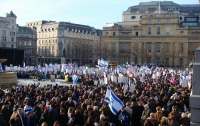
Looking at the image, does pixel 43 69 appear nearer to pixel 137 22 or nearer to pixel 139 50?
pixel 139 50

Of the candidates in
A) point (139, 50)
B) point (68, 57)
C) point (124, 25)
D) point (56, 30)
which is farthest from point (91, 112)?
point (56, 30)

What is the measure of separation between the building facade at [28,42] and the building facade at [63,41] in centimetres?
380

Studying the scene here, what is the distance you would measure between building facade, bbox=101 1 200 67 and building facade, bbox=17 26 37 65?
39.0 metres

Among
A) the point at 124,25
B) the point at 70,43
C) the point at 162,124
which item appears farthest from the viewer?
the point at 70,43

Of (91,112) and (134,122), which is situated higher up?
(91,112)

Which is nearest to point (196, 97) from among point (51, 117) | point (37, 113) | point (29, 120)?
point (51, 117)

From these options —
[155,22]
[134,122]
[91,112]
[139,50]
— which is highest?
[155,22]

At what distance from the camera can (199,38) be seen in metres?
77.0

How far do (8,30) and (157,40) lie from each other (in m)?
54.5

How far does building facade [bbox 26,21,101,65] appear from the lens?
104 metres

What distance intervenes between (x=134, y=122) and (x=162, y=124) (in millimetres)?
3481

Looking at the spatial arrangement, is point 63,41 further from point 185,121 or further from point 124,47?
point 185,121

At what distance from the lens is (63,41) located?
110 m

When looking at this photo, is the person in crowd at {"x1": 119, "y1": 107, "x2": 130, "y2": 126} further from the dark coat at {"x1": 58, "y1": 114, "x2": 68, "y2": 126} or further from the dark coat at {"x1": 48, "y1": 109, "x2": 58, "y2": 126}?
the dark coat at {"x1": 48, "y1": 109, "x2": 58, "y2": 126}
